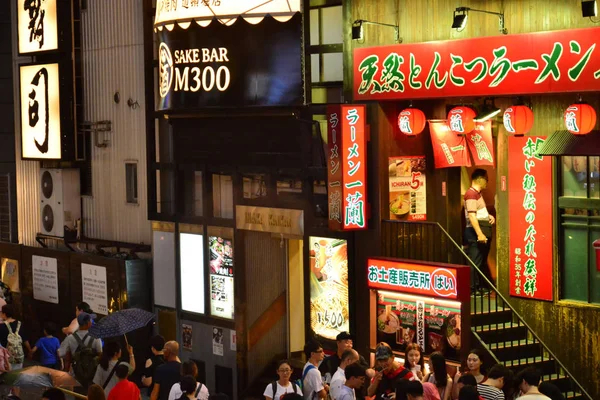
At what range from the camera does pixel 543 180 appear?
1939cm

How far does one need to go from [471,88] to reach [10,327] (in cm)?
1008

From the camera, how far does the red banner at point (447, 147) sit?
68.4ft

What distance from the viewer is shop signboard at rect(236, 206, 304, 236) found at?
22172mm

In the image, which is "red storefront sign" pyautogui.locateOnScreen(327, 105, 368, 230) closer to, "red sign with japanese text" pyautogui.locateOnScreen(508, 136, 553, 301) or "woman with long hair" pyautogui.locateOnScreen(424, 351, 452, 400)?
"red sign with japanese text" pyautogui.locateOnScreen(508, 136, 553, 301)

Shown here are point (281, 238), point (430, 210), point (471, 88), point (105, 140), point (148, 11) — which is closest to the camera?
point (471, 88)

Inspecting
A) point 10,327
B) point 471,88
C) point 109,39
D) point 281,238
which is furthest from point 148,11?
point 471,88

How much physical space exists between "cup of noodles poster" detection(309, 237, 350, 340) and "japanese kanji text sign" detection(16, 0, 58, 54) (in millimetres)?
10164

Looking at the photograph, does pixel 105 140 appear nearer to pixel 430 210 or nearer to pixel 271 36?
pixel 271 36

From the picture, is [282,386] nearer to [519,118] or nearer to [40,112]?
[519,118]

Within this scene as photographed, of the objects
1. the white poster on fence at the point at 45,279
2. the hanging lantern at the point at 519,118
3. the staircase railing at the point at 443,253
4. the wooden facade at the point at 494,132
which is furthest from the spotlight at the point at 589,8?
the white poster on fence at the point at 45,279

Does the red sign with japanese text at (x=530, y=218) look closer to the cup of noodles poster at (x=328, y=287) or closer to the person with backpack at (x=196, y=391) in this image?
the cup of noodles poster at (x=328, y=287)

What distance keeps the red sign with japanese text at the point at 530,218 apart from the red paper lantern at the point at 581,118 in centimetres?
187

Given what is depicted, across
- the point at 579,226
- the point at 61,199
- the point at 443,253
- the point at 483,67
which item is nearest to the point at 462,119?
the point at 483,67

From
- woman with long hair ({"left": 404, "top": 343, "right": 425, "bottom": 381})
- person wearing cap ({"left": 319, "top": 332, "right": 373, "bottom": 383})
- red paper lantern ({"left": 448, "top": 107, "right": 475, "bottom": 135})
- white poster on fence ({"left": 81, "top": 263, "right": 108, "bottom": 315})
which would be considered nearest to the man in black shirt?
person wearing cap ({"left": 319, "top": 332, "right": 373, "bottom": 383})
